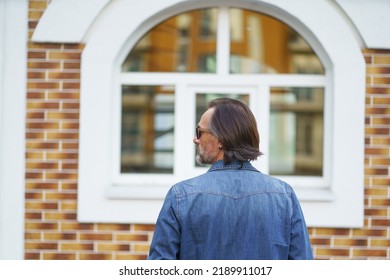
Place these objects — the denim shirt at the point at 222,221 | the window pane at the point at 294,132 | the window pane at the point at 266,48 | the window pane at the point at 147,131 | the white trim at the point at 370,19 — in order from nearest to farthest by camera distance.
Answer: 1. the denim shirt at the point at 222,221
2. the white trim at the point at 370,19
3. the window pane at the point at 266,48
4. the window pane at the point at 147,131
5. the window pane at the point at 294,132

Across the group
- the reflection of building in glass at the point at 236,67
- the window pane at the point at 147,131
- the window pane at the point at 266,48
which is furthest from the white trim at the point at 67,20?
the window pane at the point at 147,131

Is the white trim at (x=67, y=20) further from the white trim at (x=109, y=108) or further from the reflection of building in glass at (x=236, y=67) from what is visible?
the reflection of building in glass at (x=236, y=67)

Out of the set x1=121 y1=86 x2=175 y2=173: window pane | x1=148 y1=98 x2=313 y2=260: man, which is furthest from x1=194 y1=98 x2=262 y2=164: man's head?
x1=121 y1=86 x2=175 y2=173: window pane

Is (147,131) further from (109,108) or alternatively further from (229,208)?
(229,208)

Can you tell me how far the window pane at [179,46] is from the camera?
4.82 metres

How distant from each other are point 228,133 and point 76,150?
229cm

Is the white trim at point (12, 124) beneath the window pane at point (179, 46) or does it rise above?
beneath

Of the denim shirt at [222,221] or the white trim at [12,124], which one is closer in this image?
the denim shirt at [222,221]

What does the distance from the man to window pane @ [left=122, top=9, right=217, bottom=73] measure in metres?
2.50

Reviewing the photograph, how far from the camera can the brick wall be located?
168 inches

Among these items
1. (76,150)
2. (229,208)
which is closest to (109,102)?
(76,150)

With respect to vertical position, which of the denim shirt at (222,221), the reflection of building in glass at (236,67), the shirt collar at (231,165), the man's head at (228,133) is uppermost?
the reflection of building in glass at (236,67)

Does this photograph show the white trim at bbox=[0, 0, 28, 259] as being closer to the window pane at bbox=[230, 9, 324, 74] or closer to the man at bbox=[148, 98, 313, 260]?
the window pane at bbox=[230, 9, 324, 74]

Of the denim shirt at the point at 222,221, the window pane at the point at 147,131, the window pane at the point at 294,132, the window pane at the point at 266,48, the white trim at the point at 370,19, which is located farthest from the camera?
the window pane at the point at 294,132
